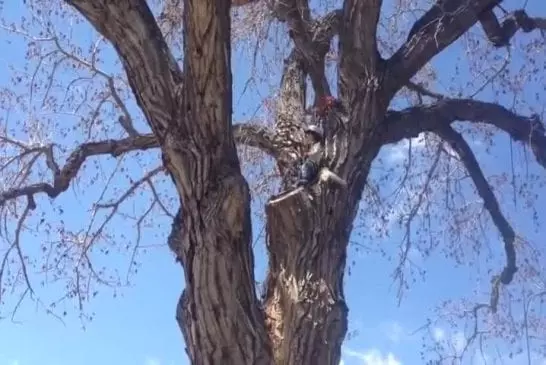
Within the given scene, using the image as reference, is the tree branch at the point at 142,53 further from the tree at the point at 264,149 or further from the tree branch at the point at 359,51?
the tree branch at the point at 359,51

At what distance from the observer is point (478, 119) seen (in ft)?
17.6

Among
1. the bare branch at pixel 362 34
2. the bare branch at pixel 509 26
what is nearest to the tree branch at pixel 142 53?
the bare branch at pixel 362 34

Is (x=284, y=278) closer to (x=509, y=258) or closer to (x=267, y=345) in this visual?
(x=267, y=345)

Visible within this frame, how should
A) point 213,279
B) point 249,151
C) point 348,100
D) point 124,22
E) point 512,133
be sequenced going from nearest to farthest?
point 213,279 < point 124,22 < point 348,100 < point 512,133 < point 249,151

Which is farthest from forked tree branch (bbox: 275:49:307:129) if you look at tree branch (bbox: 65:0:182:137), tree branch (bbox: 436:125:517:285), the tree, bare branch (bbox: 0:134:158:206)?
tree branch (bbox: 65:0:182:137)

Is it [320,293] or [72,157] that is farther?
[72,157]

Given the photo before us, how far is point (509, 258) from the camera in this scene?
19.7ft

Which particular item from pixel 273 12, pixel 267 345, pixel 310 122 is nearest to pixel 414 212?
pixel 310 122

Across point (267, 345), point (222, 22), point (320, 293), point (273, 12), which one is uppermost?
point (273, 12)

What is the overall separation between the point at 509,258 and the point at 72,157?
280 cm

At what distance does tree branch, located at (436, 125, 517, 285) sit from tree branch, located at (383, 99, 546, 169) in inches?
13.7

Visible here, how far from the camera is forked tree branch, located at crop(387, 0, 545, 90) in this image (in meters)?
5.14

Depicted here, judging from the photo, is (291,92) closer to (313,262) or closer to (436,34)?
(436,34)

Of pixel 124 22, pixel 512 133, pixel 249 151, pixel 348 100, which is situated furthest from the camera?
pixel 249 151
